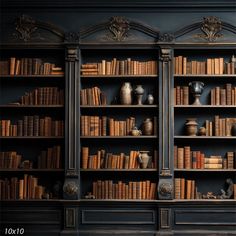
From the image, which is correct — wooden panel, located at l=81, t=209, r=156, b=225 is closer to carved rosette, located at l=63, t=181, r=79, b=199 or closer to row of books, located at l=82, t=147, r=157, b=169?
carved rosette, located at l=63, t=181, r=79, b=199

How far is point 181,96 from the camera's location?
6.84 meters

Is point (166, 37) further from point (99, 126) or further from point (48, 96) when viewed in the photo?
point (48, 96)

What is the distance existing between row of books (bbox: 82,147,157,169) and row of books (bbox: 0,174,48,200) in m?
0.68

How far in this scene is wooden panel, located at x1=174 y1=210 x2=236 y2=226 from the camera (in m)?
6.71

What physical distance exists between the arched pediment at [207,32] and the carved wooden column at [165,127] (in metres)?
0.27

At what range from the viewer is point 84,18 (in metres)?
6.90

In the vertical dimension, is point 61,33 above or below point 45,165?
above

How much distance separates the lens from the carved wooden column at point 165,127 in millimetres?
6664

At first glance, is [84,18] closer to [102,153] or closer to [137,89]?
[137,89]

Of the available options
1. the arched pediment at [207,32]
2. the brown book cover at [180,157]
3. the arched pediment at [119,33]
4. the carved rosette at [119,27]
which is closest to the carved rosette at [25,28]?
the arched pediment at [119,33]

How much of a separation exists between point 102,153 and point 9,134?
4.09 feet

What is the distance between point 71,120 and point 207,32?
2.08 meters

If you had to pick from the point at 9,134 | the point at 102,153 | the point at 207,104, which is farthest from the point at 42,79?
the point at 207,104

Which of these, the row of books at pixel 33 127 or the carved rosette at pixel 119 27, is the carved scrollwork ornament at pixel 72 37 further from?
the row of books at pixel 33 127
